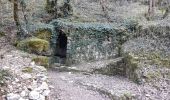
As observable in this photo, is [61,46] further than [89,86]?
Yes

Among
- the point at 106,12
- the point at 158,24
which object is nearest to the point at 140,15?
the point at 106,12

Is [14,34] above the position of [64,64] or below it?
above

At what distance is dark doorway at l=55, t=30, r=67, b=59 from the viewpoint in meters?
16.6

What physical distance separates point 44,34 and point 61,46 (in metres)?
1.31

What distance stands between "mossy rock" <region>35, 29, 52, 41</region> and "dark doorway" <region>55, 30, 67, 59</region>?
0.70 m

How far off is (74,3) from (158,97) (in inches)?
393

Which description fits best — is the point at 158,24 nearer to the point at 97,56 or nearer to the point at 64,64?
the point at 97,56

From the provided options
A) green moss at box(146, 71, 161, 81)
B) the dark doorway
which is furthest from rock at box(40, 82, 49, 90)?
the dark doorway


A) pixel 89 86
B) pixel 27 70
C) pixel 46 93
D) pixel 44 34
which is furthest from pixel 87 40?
pixel 46 93

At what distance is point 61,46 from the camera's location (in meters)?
16.9

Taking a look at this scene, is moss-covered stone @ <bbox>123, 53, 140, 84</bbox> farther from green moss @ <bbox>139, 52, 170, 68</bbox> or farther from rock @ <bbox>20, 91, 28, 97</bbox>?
rock @ <bbox>20, 91, 28, 97</bbox>

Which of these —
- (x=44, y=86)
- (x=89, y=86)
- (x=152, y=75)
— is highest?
(x=44, y=86)

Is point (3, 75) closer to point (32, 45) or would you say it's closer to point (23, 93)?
point (23, 93)

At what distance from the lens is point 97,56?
16125 millimetres
